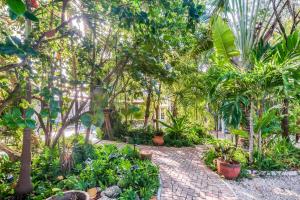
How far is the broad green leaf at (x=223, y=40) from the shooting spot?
675 cm

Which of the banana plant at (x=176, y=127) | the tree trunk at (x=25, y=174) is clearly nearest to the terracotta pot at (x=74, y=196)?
the tree trunk at (x=25, y=174)

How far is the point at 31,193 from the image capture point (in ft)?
13.7

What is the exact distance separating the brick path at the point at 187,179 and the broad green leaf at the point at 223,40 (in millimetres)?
3555

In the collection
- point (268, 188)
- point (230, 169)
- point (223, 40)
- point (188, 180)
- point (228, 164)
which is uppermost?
point (223, 40)

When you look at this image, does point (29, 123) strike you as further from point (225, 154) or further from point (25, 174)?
point (225, 154)

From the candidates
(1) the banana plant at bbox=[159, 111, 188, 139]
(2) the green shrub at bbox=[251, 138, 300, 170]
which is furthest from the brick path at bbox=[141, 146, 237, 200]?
(1) the banana plant at bbox=[159, 111, 188, 139]

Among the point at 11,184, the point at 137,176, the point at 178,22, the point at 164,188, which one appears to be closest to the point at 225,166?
the point at 164,188

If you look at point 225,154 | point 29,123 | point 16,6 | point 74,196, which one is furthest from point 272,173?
point 16,6

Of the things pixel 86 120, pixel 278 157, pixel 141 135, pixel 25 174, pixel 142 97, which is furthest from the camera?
pixel 141 135

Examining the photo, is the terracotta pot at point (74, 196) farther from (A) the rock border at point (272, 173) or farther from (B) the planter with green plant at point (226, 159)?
(A) the rock border at point (272, 173)

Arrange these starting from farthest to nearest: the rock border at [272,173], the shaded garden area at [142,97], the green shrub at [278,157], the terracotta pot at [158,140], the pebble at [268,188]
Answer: the terracotta pot at [158,140] → the green shrub at [278,157] → the rock border at [272,173] → the pebble at [268,188] → the shaded garden area at [142,97]

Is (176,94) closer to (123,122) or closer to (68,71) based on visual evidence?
(123,122)

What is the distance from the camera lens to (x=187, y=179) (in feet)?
19.1

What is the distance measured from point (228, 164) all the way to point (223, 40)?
3.65 metres
